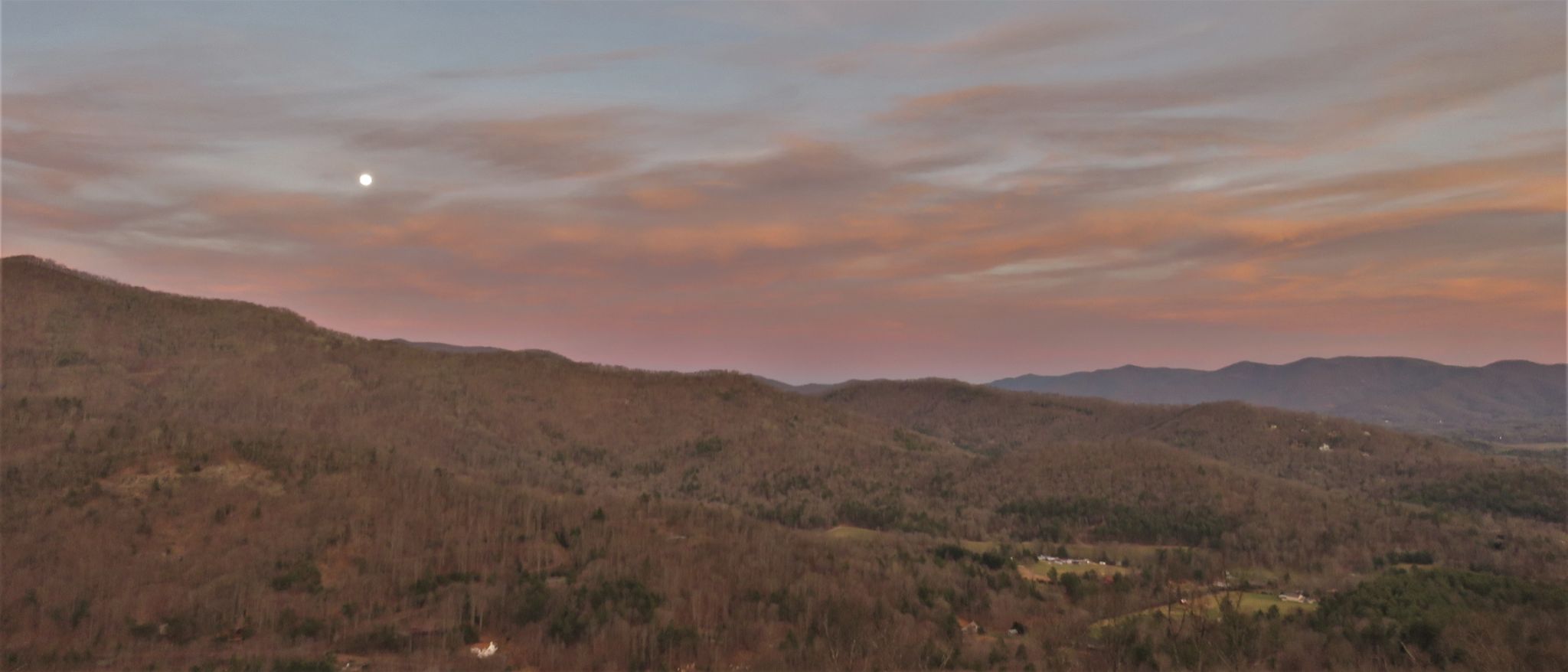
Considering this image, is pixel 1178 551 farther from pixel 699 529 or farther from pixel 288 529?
pixel 288 529

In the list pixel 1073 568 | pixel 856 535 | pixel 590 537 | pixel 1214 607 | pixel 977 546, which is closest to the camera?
pixel 1214 607

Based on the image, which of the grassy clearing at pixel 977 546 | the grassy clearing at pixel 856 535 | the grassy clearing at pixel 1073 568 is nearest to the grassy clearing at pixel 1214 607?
the grassy clearing at pixel 1073 568

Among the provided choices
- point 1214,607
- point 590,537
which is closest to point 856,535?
point 590,537

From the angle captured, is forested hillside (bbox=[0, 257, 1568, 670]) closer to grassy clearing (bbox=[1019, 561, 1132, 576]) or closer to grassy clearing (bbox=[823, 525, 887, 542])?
grassy clearing (bbox=[1019, 561, 1132, 576])

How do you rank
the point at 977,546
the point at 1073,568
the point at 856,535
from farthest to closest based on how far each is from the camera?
1. the point at 856,535
2. the point at 977,546
3. the point at 1073,568

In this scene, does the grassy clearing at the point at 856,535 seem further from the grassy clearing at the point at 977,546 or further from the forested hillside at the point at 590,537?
the grassy clearing at the point at 977,546

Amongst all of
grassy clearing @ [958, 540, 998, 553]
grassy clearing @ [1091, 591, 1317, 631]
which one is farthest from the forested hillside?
grassy clearing @ [958, 540, 998, 553]

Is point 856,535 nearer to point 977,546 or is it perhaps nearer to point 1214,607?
point 977,546

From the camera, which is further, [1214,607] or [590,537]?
[590,537]
